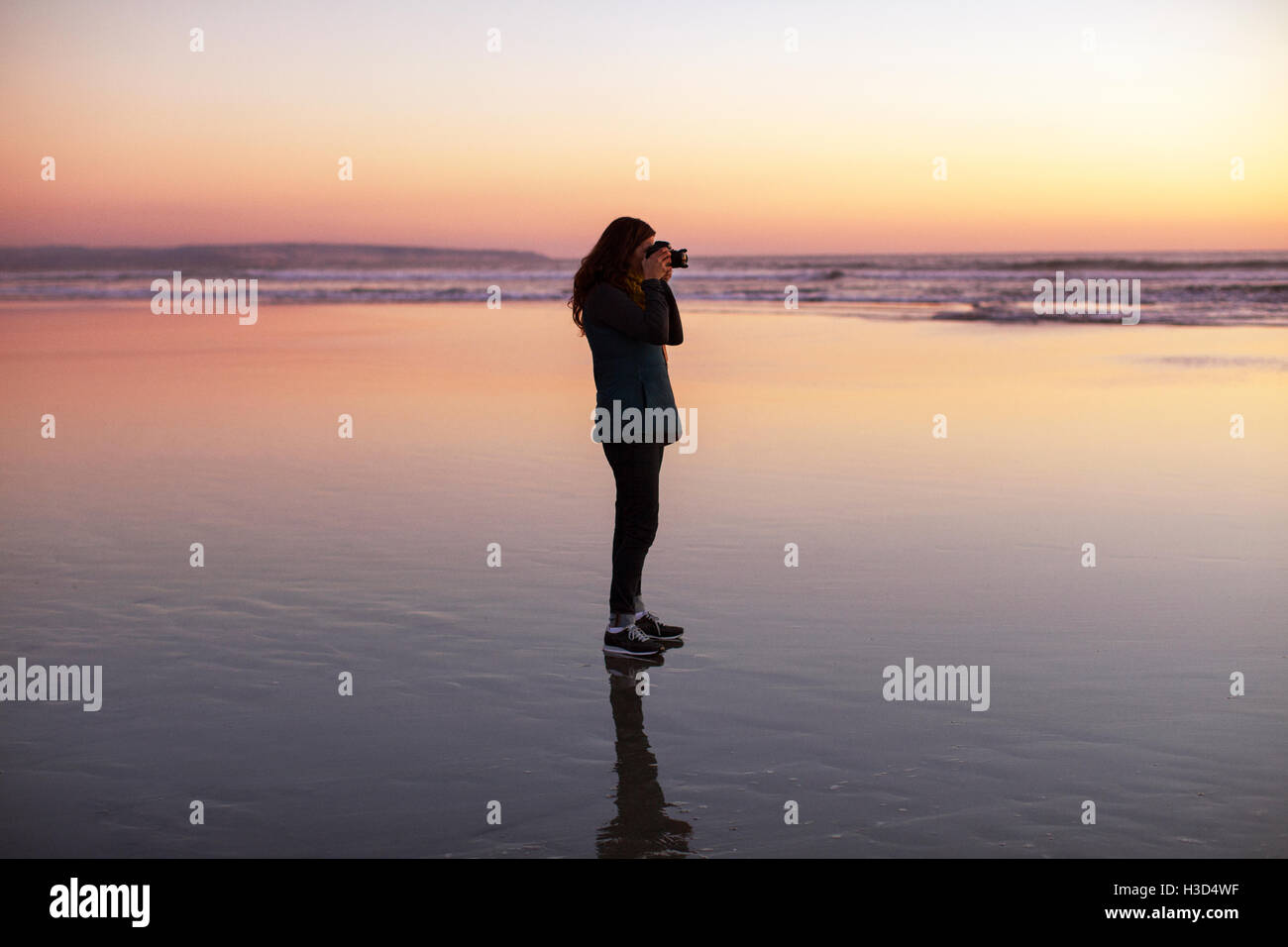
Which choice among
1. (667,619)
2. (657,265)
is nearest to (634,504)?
(667,619)

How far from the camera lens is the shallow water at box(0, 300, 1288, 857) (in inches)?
145

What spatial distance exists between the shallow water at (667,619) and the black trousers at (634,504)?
0.30 metres

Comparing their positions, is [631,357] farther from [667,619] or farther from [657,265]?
[667,619]

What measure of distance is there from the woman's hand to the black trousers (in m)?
0.73

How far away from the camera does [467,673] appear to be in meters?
4.92

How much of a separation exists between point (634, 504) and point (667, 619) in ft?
1.73

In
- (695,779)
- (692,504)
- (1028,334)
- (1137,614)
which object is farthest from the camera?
(1028,334)

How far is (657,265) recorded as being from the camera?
552 cm

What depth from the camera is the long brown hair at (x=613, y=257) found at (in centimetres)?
556

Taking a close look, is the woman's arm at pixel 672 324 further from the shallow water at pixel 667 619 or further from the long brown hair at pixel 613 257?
the shallow water at pixel 667 619

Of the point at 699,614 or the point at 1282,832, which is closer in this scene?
the point at 1282,832

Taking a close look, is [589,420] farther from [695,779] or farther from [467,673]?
[695,779]
